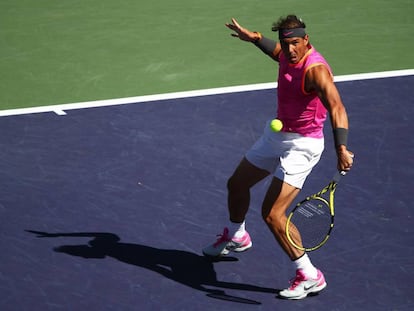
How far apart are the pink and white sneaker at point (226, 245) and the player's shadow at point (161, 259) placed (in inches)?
3.5

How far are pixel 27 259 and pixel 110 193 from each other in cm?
155

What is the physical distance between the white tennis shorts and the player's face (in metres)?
0.72

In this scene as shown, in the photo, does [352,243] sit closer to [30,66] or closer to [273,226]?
[273,226]

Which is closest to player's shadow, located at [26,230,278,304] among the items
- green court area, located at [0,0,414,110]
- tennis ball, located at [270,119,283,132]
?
tennis ball, located at [270,119,283,132]

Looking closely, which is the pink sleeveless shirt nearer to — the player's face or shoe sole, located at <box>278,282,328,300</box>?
the player's face

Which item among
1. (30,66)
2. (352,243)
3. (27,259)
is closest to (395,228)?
(352,243)

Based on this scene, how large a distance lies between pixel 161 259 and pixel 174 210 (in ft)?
3.10

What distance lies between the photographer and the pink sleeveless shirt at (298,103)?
779 cm

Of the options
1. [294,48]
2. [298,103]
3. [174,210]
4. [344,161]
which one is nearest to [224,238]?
[174,210]

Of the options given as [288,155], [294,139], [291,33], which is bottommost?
[288,155]

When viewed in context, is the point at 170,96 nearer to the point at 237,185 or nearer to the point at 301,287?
the point at 237,185

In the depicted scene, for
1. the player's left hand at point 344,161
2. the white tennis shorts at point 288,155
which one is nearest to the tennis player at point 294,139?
the white tennis shorts at point 288,155

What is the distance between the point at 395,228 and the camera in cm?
912

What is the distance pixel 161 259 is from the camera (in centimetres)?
872
